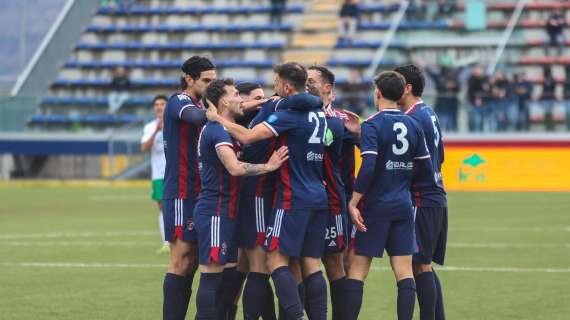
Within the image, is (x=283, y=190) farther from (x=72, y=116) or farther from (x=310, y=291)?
(x=72, y=116)

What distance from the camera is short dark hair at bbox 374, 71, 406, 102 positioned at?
8.98m

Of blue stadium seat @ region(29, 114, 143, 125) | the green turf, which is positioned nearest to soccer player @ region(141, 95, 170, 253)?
the green turf

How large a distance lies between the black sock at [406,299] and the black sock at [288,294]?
31.3 inches

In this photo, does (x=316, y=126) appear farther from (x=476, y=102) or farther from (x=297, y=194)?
(x=476, y=102)

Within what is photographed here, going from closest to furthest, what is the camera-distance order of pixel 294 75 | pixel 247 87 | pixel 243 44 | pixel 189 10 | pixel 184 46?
pixel 294 75 → pixel 247 87 → pixel 243 44 → pixel 184 46 → pixel 189 10

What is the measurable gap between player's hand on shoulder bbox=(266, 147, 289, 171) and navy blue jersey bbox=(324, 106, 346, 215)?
51cm

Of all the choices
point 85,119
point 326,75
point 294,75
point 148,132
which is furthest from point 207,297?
point 85,119

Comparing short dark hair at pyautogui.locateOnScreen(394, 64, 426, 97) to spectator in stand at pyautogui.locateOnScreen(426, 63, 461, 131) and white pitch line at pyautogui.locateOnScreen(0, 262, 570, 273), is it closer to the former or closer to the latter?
white pitch line at pyautogui.locateOnScreen(0, 262, 570, 273)

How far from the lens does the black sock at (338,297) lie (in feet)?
30.4

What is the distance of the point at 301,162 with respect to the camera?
29.2ft

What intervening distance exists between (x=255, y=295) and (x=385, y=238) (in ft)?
3.52

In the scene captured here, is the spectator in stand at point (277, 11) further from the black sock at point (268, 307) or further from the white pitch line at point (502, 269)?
the black sock at point (268, 307)

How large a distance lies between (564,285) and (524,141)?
16.3 metres

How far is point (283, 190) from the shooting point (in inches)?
351
